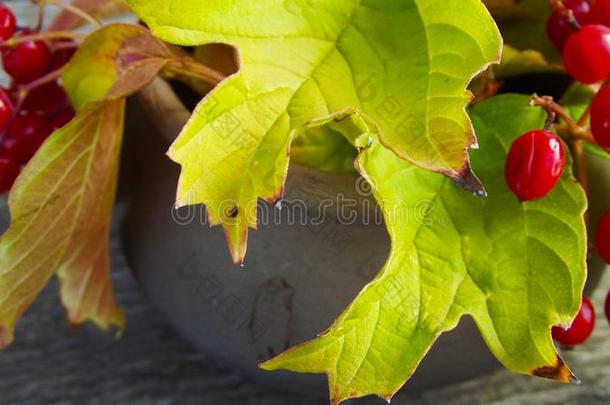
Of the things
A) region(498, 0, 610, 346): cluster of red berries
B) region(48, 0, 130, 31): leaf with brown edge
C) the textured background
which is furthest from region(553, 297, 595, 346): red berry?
region(48, 0, 130, 31): leaf with brown edge

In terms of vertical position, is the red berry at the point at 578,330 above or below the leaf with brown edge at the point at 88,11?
below

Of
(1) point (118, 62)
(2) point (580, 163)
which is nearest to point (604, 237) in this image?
(2) point (580, 163)

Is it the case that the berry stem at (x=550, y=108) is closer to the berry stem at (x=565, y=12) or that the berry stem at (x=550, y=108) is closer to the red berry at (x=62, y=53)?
the berry stem at (x=565, y=12)

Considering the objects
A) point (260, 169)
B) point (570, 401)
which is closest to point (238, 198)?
point (260, 169)

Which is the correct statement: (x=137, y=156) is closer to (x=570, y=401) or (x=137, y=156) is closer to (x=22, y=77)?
(x=22, y=77)

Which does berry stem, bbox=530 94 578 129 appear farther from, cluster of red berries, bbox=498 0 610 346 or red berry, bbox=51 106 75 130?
red berry, bbox=51 106 75 130

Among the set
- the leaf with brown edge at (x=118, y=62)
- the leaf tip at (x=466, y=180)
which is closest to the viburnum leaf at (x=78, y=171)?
the leaf with brown edge at (x=118, y=62)

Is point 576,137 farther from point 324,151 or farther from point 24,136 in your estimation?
point 24,136
